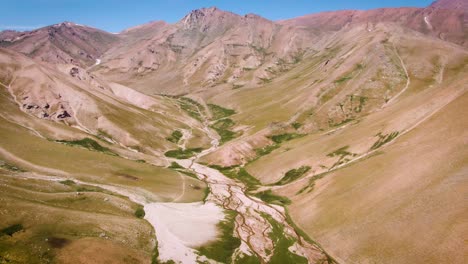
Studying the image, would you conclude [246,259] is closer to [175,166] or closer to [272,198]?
[272,198]

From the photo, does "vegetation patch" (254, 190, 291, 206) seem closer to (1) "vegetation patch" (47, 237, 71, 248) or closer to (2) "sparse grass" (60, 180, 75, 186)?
(2) "sparse grass" (60, 180, 75, 186)

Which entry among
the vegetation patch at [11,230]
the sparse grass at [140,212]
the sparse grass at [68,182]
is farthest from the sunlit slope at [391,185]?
the sparse grass at [68,182]

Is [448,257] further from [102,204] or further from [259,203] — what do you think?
[102,204]

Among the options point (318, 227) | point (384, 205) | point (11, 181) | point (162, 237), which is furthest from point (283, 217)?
point (11, 181)

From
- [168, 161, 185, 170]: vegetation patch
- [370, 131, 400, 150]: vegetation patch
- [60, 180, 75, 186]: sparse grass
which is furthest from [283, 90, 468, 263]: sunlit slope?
[168, 161, 185, 170]: vegetation patch

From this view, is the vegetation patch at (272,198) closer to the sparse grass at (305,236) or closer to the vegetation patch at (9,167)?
the sparse grass at (305,236)

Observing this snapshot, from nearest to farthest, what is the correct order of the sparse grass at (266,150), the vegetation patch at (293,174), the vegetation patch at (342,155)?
the vegetation patch at (342,155)
the vegetation patch at (293,174)
the sparse grass at (266,150)
